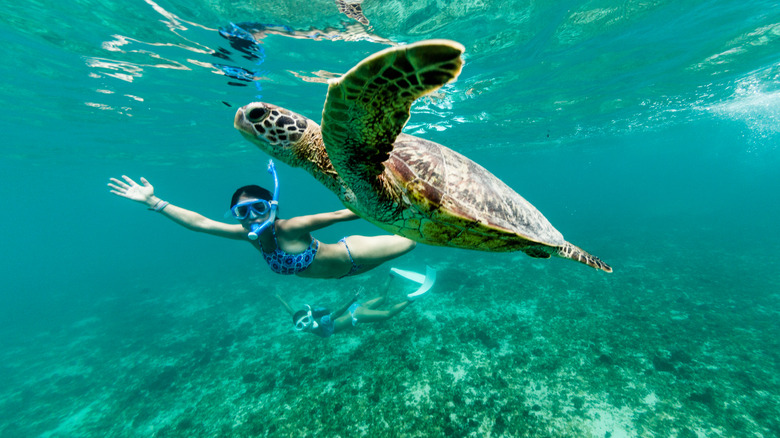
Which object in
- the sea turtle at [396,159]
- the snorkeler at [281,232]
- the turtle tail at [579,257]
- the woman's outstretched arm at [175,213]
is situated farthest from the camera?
the woman's outstretched arm at [175,213]

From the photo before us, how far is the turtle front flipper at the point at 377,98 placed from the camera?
1.33 metres

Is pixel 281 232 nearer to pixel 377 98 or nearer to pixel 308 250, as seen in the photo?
pixel 308 250

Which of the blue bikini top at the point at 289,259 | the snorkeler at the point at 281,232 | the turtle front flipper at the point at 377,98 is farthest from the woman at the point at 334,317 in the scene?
the turtle front flipper at the point at 377,98

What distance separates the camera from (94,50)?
28.5ft

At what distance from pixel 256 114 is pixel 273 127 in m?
0.15

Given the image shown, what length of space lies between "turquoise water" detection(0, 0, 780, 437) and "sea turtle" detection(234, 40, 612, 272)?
4.31 m

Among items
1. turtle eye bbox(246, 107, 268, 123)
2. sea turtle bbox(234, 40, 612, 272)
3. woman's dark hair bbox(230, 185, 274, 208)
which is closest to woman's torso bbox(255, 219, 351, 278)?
woman's dark hair bbox(230, 185, 274, 208)

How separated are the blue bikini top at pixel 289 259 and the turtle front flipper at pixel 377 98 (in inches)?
95.0

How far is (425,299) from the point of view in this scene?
10898mm

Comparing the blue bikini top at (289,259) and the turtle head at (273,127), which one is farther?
the blue bikini top at (289,259)

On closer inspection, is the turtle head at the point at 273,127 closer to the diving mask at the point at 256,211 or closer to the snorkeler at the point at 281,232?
the snorkeler at the point at 281,232

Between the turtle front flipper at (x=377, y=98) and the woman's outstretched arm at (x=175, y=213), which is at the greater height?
the turtle front flipper at (x=377, y=98)

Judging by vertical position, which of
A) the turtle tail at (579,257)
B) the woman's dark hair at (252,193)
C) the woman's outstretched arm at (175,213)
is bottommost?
the woman's outstretched arm at (175,213)

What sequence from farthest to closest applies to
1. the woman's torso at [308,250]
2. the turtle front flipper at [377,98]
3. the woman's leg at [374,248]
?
the woman's leg at [374,248]
the woman's torso at [308,250]
the turtle front flipper at [377,98]
